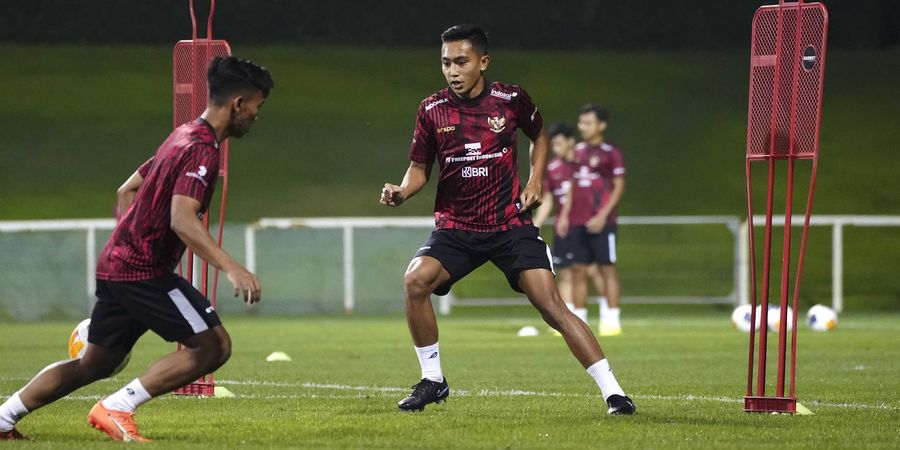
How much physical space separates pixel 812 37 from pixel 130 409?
411cm

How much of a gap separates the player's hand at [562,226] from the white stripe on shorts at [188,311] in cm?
1027

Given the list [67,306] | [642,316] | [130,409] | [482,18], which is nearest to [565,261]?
[642,316]

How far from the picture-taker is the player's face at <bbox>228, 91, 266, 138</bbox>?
7039mm

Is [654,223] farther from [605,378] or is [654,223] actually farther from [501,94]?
[605,378]

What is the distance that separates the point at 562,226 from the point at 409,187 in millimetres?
8291

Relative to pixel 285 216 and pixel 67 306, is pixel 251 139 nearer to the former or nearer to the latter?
pixel 285 216

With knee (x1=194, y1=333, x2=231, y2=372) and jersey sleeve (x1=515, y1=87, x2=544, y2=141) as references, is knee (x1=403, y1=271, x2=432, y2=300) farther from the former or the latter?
knee (x1=194, y1=333, x2=231, y2=372)

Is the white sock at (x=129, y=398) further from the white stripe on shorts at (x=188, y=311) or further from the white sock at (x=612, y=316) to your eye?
the white sock at (x=612, y=316)

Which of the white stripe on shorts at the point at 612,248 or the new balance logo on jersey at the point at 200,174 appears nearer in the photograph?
the new balance logo on jersey at the point at 200,174

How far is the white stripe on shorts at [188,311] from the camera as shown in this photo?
688 cm

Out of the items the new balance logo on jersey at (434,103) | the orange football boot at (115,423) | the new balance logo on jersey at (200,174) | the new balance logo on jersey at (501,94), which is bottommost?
the orange football boot at (115,423)

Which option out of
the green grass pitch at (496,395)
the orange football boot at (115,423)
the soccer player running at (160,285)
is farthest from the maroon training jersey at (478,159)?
the orange football boot at (115,423)

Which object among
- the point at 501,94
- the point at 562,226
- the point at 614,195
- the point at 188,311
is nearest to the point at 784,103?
the point at 501,94

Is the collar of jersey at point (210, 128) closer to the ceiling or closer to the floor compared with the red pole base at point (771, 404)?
closer to the ceiling
